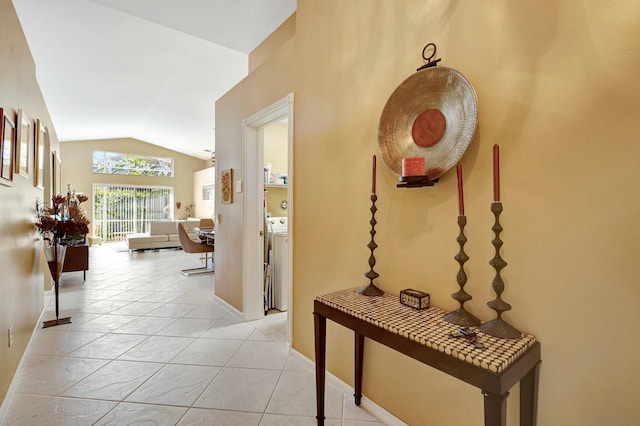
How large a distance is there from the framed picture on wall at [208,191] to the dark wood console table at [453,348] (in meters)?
9.40

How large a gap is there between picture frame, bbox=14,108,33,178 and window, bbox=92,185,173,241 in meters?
8.31

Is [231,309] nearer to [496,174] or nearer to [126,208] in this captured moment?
[496,174]

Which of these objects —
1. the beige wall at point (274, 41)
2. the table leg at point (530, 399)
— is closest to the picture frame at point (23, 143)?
the beige wall at point (274, 41)

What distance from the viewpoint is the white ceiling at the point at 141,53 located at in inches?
122

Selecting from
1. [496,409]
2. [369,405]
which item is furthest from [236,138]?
[496,409]

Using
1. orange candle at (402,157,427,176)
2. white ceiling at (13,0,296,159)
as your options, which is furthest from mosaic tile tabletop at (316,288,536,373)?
white ceiling at (13,0,296,159)

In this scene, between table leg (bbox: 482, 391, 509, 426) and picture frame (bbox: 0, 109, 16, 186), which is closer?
table leg (bbox: 482, 391, 509, 426)

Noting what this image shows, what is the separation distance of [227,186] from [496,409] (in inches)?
122

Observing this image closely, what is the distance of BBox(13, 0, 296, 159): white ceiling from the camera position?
10.2ft

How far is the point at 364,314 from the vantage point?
132cm

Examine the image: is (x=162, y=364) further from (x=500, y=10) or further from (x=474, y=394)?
(x=500, y=10)

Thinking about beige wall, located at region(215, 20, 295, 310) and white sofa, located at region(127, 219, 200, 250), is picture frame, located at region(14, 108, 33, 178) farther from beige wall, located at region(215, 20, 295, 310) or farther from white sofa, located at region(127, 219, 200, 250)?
white sofa, located at region(127, 219, 200, 250)

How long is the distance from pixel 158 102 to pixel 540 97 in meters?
7.31

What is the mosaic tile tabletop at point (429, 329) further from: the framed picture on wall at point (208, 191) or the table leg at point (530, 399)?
the framed picture on wall at point (208, 191)
